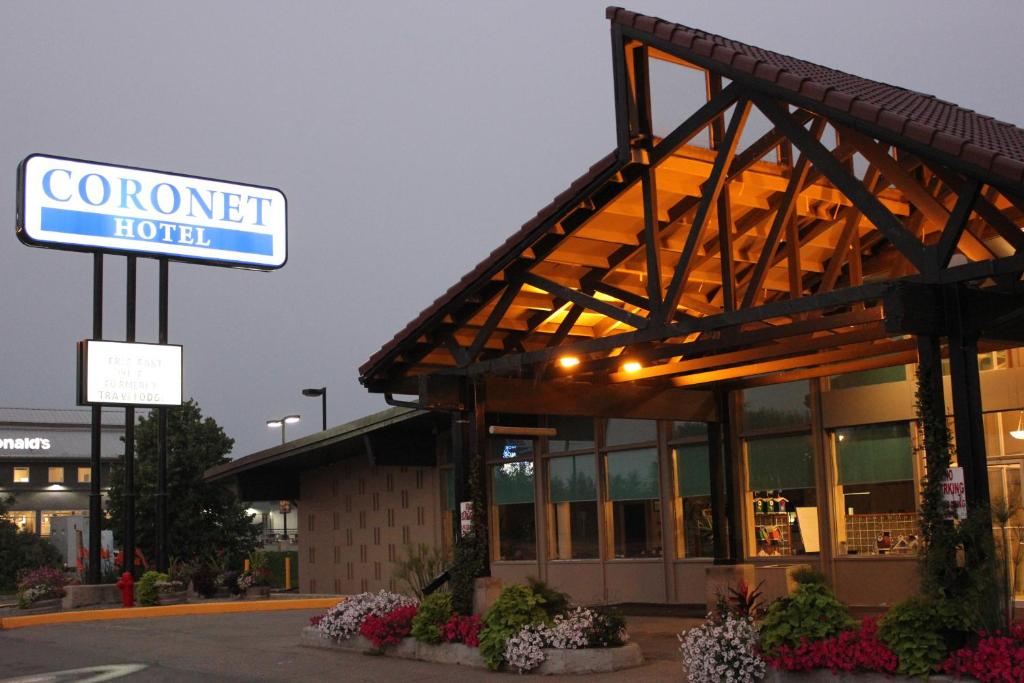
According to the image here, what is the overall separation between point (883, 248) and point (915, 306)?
687 cm

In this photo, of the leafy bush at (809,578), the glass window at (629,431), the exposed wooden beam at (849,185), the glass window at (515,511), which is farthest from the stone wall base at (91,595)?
the exposed wooden beam at (849,185)

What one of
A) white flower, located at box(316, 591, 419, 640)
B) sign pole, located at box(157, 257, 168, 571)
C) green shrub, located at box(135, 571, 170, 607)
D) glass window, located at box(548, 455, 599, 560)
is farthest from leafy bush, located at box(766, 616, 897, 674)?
sign pole, located at box(157, 257, 168, 571)

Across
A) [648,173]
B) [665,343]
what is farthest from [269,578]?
[648,173]

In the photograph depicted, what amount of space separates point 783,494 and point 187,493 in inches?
1109

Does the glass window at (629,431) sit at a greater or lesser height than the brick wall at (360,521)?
greater

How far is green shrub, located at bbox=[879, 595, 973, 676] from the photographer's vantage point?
1012cm

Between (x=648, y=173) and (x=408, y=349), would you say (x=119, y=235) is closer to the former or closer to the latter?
(x=408, y=349)

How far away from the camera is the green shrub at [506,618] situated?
13656 mm

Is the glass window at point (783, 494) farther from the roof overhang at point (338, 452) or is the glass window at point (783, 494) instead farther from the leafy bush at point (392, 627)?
the roof overhang at point (338, 452)

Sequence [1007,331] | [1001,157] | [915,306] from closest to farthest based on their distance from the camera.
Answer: [1001,157], [915,306], [1007,331]

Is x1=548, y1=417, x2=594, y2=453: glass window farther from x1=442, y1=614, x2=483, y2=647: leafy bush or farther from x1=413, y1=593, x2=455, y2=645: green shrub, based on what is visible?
x1=442, y1=614, x2=483, y2=647: leafy bush

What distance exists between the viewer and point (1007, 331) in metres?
12.5

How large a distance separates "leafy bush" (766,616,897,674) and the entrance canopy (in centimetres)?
274

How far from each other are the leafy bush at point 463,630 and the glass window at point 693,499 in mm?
6534
